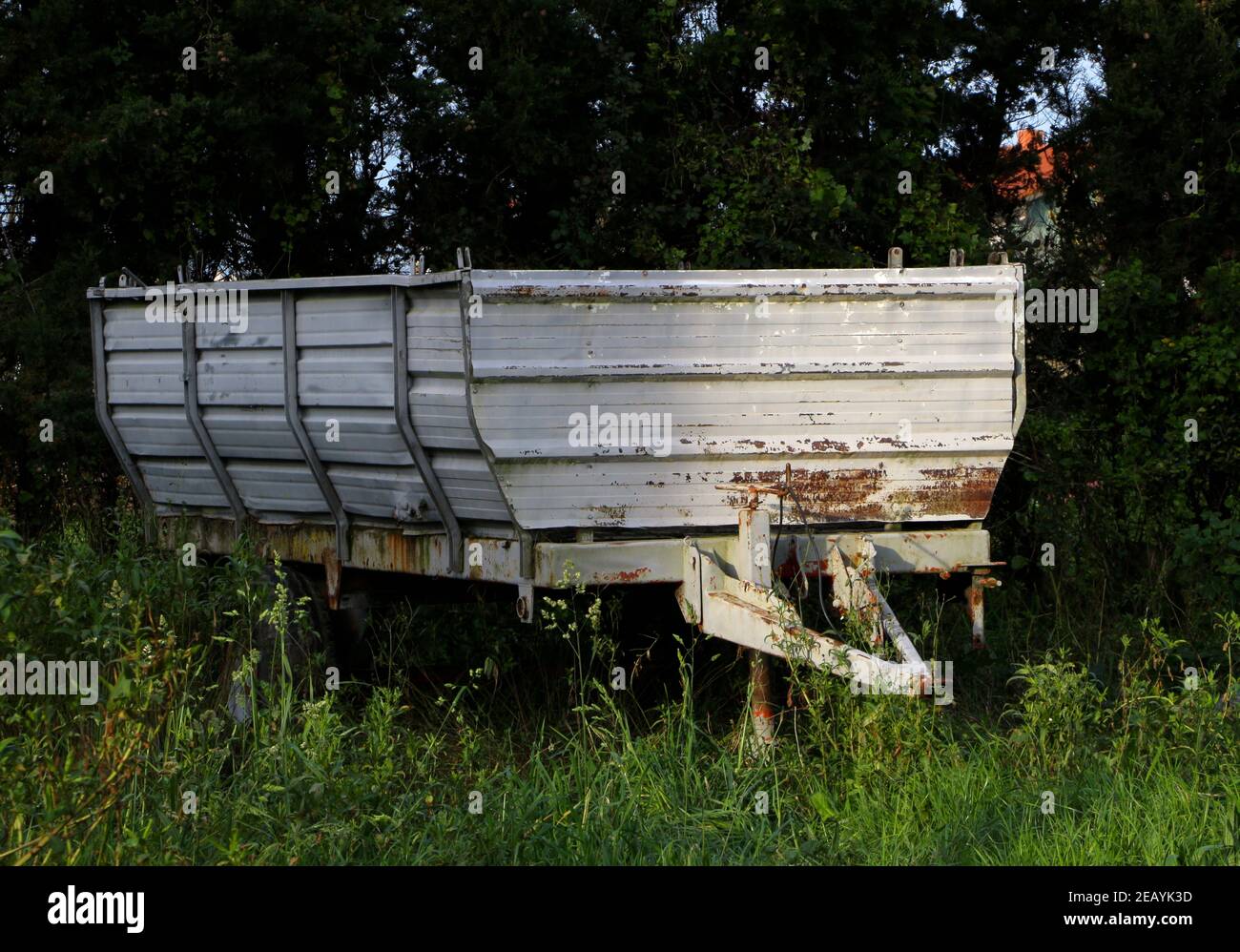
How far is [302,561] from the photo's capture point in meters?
7.03

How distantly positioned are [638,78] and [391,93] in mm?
1854

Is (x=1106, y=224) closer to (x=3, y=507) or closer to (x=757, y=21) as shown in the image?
(x=757, y=21)

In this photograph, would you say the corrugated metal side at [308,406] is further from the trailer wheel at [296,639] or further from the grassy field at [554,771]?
the grassy field at [554,771]

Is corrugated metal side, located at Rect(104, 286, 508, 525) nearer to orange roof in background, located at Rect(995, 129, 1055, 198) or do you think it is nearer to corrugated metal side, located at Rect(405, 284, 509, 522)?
corrugated metal side, located at Rect(405, 284, 509, 522)

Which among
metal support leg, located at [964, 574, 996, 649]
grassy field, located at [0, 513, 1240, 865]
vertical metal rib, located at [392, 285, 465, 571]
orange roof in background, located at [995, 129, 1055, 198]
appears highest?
orange roof in background, located at [995, 129, 1055, 198]

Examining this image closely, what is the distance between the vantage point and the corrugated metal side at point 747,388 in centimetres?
566

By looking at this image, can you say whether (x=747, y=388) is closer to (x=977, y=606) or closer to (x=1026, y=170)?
(x=977, y=606)

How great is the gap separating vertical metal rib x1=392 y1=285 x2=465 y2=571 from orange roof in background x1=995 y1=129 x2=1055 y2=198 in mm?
6303

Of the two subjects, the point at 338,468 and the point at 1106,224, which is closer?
the point at 338,468

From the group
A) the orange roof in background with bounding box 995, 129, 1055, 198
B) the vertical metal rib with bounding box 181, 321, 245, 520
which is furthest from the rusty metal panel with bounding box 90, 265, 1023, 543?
the orange roof in background with bounding box 995, 129, 1055, 198

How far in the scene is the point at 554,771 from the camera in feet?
16.9

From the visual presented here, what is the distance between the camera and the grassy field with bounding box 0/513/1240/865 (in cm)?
435
